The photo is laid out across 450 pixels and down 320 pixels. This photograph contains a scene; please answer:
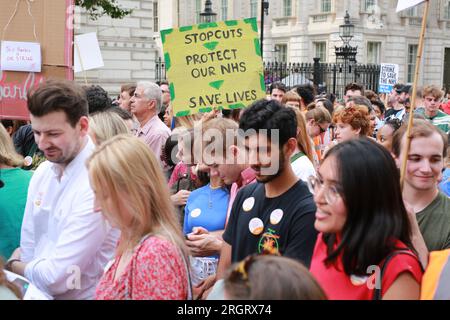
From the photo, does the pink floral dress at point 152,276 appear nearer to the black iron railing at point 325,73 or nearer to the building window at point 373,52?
the black iron railing at point 325,73

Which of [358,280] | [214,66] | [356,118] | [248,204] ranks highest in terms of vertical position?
[214,66]

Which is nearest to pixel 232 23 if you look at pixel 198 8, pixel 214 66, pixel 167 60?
pixel 214 66

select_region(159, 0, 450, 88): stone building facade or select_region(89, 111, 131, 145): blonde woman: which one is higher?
select_region(159, 0, 450, 88): stone building facade

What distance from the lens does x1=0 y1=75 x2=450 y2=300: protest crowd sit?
8.12 ft

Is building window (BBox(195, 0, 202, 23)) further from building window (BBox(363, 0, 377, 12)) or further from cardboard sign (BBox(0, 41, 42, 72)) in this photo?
cardboard sign (BBox(0, 41, 42, 72))

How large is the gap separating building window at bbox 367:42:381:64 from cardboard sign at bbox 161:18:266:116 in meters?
35.0

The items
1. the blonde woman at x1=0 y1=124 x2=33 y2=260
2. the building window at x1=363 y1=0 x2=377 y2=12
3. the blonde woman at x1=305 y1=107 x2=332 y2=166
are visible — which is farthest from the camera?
the building window at x1=363 y1=0 x2=377 y2=12

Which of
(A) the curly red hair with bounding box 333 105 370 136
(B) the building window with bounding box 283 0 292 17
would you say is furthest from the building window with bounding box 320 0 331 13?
(A) the curly red hair with bounding box 333 105 370 136

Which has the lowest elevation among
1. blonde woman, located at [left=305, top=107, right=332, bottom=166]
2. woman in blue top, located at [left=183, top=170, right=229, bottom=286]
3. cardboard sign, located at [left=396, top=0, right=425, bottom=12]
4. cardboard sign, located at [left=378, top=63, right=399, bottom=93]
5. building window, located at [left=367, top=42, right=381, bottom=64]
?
woman in blue top, located at [left=183, top=170, right=229, bottom=286]

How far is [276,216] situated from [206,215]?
97 centimetres

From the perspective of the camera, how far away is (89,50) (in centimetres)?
798

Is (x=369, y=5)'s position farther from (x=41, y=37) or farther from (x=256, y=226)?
(x=256, y=226)

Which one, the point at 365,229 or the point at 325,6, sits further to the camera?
the point at 325,6

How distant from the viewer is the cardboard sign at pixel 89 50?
7.89 meters
